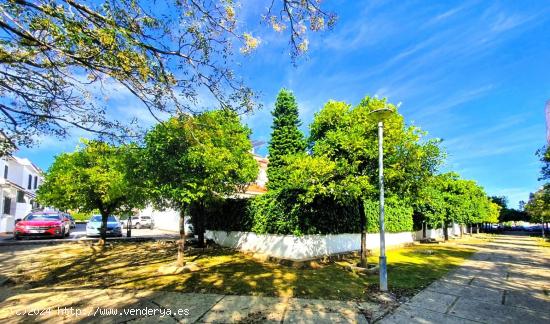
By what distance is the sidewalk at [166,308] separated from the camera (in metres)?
5.85

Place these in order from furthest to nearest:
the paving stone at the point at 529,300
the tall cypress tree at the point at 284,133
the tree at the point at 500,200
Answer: the tree at the point at 500,200 → the tall cypress tree at the point at 284,133 → the paving stone at the point at 529,300

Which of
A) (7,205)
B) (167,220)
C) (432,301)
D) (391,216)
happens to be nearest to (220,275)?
(432,301)

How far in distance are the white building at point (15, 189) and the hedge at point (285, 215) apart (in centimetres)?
1411

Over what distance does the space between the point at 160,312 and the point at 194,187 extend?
4766 millimetres

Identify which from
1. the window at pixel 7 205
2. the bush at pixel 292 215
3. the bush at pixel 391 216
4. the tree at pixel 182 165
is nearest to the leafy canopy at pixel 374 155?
the bush at pixel 292 215

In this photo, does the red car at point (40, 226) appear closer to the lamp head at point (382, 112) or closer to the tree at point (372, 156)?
the tree at point (372, 156)

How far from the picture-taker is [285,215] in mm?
12508

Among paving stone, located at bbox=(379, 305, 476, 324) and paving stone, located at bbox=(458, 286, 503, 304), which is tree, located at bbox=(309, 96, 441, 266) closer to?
paving stone, located at bbox=(458, 286, 503, 304)

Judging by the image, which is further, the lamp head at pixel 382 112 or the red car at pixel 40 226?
the red car at pixel 40 226

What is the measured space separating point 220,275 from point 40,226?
51.0ft

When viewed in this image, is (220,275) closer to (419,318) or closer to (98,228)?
(419,318)

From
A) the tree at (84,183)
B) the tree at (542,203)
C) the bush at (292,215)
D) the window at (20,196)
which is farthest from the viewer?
the window at (20,196)

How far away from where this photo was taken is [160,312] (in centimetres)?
614

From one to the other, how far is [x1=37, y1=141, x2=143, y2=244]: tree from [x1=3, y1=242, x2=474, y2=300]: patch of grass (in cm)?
229
